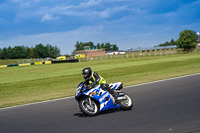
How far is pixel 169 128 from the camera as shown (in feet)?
19.3

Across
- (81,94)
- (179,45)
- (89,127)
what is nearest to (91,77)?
(81,94)

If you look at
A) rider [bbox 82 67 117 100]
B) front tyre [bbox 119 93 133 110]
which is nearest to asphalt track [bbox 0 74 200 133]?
front tyre [bbox 119 93 133 110]

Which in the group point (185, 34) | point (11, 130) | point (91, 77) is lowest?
point (11, 130)

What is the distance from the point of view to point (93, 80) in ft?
26.9

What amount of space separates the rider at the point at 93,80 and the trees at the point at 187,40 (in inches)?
3265

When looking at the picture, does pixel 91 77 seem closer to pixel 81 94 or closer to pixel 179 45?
pixel 81 94

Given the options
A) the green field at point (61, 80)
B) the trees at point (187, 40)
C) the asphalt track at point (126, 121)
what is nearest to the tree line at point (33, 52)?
the trees at point (187, 40)

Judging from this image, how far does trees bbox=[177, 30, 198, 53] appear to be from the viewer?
87375mm

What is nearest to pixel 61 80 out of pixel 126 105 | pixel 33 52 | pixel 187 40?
pixel 126 105

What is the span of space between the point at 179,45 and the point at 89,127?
91.2 m

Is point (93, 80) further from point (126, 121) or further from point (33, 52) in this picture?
point (33, 52)

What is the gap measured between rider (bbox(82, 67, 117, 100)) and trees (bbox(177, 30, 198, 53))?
82922mm

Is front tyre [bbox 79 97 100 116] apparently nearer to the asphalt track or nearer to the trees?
the asphalt track

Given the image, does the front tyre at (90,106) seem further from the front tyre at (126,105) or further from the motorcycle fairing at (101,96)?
the front tyre at (126,105)
